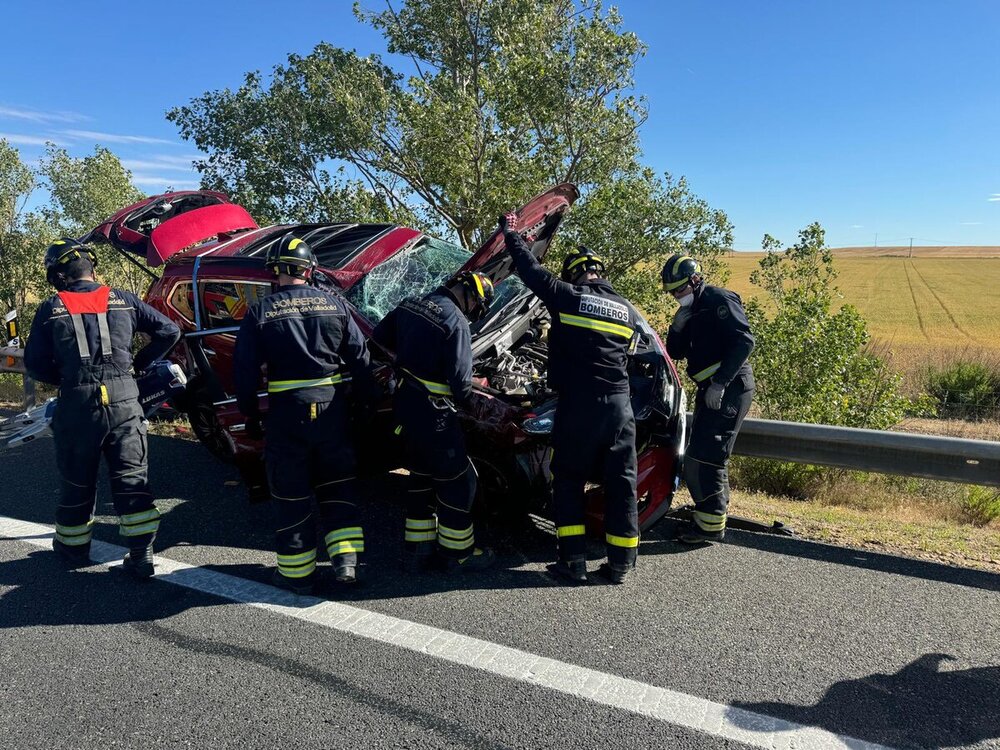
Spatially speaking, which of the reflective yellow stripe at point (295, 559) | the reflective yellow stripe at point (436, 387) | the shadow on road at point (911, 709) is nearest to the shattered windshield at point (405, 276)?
the reflective yellow stripe at point (436, 387)

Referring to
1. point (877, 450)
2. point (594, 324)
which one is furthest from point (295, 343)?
point (877, 450)

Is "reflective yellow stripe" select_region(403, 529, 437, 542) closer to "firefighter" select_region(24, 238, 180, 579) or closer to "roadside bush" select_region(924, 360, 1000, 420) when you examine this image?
"firefighter" select_region(24, 238, 180, 579)

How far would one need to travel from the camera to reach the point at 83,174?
18.2 m

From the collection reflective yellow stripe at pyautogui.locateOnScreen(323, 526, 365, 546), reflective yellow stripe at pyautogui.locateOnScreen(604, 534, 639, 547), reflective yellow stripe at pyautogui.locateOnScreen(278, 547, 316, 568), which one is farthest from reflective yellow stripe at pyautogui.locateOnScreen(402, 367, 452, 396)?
reflective yellow stripe at pyautogui.locateOnScreen(604, 534, 639, 547)

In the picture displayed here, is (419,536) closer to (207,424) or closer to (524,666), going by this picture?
(524,666)

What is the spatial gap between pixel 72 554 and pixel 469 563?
2.22 m

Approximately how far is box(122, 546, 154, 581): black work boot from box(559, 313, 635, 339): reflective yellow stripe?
8.41 feet

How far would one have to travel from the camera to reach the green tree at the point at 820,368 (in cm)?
689

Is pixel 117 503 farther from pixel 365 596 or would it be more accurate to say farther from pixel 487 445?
pixel 487 445

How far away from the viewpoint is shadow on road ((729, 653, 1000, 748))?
247 cm

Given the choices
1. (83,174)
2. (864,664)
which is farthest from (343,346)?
(83,174)

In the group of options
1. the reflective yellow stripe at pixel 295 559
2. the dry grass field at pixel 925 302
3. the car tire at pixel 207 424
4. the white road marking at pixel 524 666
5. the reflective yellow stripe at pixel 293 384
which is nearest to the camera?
the white road marking at pixel 524 666

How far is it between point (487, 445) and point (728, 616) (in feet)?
5.20

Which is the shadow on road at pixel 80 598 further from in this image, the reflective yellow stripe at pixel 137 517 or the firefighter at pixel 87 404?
the reflective yellow stripe at pixel 137 517
